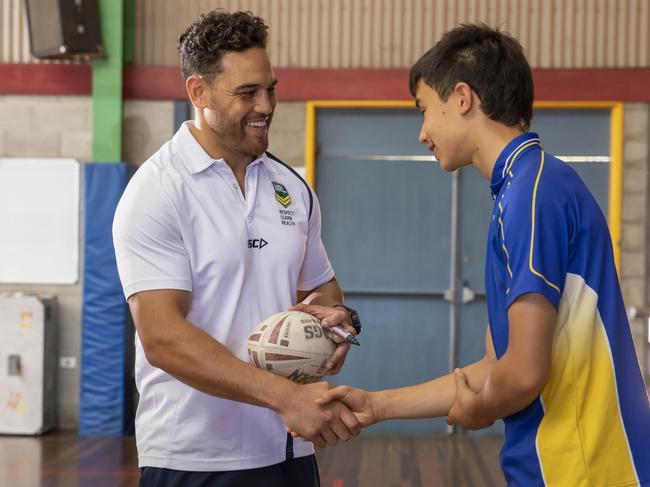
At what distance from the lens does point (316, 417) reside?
2328 mm

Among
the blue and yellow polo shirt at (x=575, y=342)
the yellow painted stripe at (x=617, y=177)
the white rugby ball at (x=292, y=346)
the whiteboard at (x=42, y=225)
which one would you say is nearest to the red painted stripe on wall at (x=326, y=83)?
the yellow painted stripe at (x=617, y=177)

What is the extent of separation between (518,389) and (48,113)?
21.2 ft

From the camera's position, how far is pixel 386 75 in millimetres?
7328

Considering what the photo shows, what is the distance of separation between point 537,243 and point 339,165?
5.75m

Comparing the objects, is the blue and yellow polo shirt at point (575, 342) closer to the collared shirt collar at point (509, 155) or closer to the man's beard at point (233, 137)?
the collared shirt collar at point (509, 155)

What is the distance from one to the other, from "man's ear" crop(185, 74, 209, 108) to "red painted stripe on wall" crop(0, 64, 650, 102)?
482 centimetres

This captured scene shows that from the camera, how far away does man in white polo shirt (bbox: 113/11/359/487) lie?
224 centimetres

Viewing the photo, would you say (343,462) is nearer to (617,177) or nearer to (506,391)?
(617,177)

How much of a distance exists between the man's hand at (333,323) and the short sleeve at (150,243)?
37 centimetres

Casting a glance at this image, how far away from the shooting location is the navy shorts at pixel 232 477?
232 centimetres

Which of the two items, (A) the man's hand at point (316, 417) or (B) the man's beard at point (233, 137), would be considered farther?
(B) the man's beard at point (233, 137)

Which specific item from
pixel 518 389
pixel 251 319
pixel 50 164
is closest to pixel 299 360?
pixel 251 319

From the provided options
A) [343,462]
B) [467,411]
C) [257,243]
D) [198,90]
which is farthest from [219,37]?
[343,462]

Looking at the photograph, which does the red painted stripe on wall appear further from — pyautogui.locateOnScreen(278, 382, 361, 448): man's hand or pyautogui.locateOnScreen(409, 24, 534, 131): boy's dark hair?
pyautogui.locateOnScreen(409, 24, 534, 131): boy's dark hair
